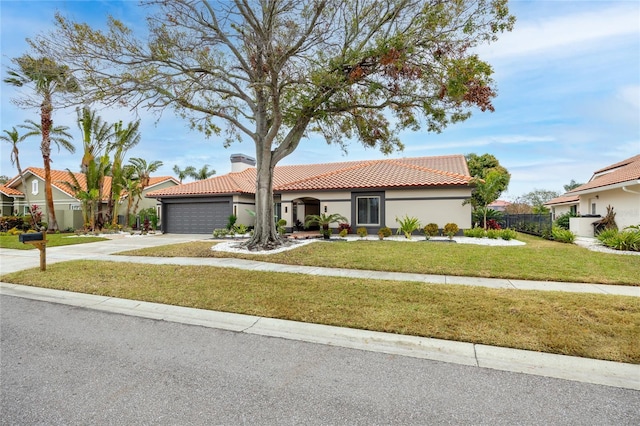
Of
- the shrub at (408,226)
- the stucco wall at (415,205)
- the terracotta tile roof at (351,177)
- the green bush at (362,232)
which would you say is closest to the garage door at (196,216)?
the terracotta tile roof at (351,177)

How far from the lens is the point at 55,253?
13.3 metres

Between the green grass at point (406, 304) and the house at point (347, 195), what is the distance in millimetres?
10376

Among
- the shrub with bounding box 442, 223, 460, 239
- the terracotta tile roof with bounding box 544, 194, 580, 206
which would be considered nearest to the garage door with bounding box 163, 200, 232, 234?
the shrub with bounding box 442, 223, 460, 239

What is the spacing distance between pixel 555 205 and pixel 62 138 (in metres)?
41.8

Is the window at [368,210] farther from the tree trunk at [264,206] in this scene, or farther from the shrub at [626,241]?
the shrub at [626,241]

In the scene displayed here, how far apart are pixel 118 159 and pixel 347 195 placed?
17603 mm

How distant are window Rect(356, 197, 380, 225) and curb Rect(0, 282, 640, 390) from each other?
1393 centimetres

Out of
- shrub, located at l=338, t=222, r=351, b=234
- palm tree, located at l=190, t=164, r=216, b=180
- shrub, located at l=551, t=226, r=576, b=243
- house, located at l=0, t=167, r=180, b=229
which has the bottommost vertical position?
shrub, located at l=551, t=226, r=576, b=243

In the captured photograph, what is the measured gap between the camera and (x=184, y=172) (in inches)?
1636

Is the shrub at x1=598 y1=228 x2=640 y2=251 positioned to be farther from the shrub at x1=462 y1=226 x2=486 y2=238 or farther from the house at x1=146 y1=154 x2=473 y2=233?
the house at x1=146 y1=154 x2=473 y2=233

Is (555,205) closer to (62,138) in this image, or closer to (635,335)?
(635,335)

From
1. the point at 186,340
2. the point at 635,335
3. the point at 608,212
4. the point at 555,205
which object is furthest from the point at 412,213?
the point at 555,205

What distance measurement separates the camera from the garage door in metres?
22.0

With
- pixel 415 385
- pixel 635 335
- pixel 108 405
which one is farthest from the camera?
pixel 635 335
